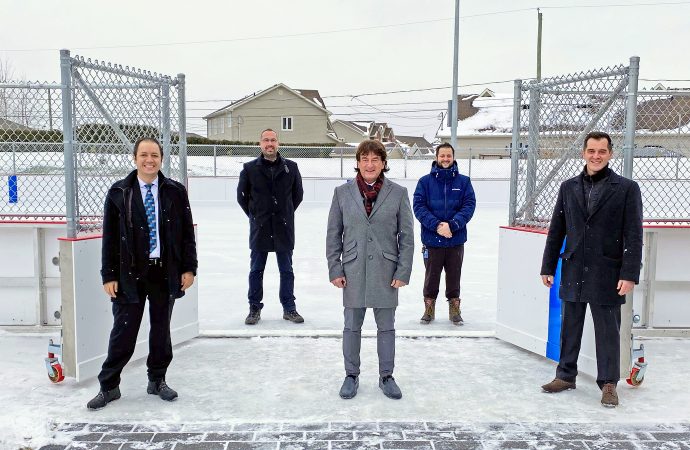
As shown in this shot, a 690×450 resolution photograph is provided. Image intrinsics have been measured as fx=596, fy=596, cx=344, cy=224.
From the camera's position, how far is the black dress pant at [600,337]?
3.79 m

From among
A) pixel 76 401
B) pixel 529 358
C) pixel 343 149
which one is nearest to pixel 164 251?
pixel 76 401

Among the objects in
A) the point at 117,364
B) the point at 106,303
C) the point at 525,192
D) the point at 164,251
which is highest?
the point at 525,192

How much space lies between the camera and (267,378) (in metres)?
4.25

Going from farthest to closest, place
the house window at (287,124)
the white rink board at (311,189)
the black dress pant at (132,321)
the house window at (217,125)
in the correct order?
the house window at (217,125), the house window at (287,124), the white rink board at (311,189), the black dress pant at (132,321)

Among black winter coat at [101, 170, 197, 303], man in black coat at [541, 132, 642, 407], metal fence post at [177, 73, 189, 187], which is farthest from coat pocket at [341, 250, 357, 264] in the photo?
metal fence post at [177, 73, 189, 187]

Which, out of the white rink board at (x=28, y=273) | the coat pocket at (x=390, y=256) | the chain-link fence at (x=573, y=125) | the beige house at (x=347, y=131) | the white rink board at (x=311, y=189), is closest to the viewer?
the coat pocket at (x=390, y=256)

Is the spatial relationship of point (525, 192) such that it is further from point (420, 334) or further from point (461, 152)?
point (461, 152)

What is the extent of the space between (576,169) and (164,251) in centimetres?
313

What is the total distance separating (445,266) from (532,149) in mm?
1439

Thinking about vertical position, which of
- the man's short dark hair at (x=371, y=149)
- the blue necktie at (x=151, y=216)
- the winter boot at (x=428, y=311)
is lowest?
the winter boot at (x=428, y=311)

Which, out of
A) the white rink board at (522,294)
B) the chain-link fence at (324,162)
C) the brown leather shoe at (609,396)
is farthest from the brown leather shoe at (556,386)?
the chain-link fence at (324,162)

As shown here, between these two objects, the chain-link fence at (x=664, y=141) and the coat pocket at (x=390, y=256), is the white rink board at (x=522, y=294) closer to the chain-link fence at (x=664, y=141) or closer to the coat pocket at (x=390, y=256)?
the chain-link fence at (x=664, y=141)

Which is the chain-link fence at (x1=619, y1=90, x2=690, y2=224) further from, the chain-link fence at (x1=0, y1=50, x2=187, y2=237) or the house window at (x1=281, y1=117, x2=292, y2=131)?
the house window at (x1=281, y1=117, x2=292, y2=131)

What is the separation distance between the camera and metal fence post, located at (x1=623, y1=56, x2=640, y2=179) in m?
3.97
